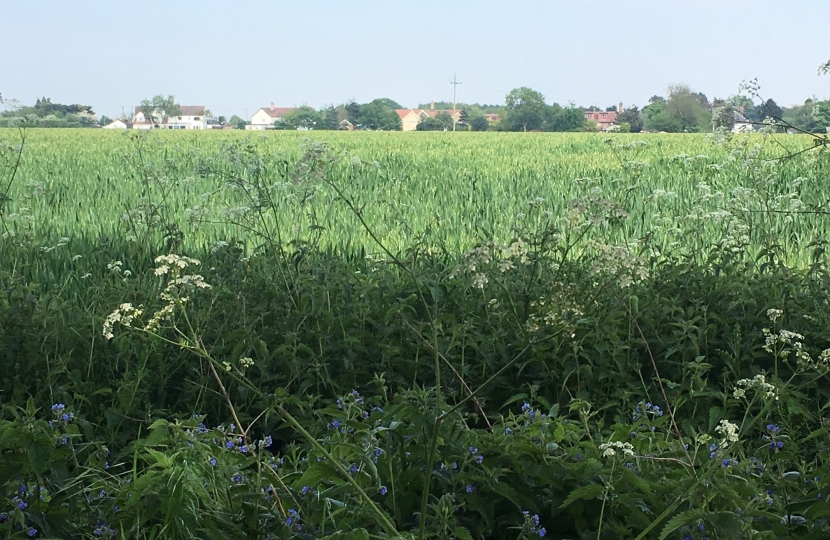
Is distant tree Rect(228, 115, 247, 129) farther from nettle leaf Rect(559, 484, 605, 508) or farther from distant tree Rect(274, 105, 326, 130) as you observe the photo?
nettle leaf Rect(559, 484, 605, 508)

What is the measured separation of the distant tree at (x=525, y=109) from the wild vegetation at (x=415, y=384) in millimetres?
53202

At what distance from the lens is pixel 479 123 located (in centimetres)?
6825

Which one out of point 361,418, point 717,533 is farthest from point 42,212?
point 717,533

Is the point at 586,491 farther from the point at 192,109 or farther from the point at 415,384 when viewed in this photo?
the point at 192,109

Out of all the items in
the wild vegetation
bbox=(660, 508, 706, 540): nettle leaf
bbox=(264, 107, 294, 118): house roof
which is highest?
bbox=(264, 107, 294, 118): house roof

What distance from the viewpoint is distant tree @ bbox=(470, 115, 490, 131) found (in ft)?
222

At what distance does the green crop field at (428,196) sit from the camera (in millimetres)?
5727

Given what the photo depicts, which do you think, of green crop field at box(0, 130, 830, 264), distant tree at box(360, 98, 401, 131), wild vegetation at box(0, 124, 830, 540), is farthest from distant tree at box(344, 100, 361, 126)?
wild vegetation at box(0, 124, 830, 540)

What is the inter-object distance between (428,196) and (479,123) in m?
59.5

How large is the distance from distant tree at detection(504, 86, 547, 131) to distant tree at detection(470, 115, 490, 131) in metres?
4.58

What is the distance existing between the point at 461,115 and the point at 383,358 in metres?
69.4

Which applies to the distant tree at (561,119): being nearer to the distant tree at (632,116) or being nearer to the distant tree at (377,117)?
the distant tree at (632,116)

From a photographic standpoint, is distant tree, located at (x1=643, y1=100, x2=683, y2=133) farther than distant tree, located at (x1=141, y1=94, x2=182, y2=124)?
Yes

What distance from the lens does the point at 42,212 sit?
877 centimetres
